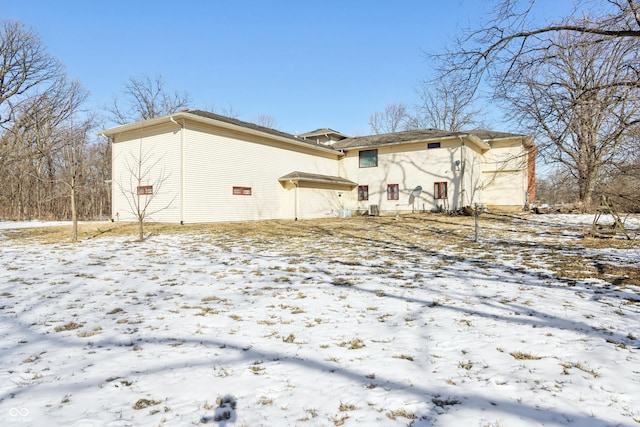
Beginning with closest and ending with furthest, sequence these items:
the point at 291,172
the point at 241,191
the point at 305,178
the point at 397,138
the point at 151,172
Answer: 1. the point at 151,172
2. the point at 241,191
3. the point at 305,178
4. the point at 291,172
5. the point at 397,138

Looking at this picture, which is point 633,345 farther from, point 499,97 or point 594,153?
point 594,153

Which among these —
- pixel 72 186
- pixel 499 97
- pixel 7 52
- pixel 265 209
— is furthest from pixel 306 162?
pixel 7 52

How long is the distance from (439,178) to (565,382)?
68.7 ft

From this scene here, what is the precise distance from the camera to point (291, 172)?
21.2 meters

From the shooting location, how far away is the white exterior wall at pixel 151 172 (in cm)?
1581

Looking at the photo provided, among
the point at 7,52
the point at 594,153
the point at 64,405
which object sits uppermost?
the point at 7,52

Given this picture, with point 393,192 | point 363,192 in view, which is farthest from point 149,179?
point 393,192

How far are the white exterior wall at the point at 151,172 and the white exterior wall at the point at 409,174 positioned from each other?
13.2m

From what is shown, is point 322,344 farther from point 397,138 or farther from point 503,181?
point 503,181

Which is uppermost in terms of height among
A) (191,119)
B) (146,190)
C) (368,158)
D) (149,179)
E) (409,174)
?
(191,119)

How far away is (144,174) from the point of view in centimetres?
1644

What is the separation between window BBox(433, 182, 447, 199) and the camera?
22188 mm

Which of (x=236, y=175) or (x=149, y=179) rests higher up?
(x=236, y=175)

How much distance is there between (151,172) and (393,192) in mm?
15261
